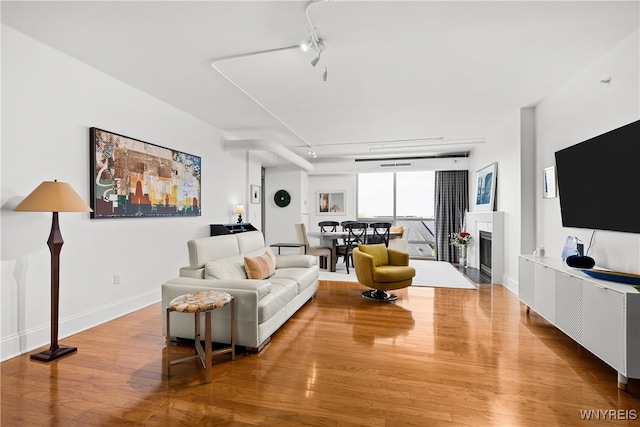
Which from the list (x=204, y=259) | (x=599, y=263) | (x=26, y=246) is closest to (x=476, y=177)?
(x=599, y=263)

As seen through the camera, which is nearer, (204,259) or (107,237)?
(204,259)

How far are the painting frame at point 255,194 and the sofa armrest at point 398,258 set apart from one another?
11.5 ft

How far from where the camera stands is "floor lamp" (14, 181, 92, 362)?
2543mm

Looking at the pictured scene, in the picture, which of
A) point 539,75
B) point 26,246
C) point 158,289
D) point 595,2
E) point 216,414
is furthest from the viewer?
point 158,289

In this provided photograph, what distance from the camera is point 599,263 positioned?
306cm

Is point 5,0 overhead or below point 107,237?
overhead

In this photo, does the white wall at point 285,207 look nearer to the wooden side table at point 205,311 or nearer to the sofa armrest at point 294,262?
the sofa armrest at point 294,262

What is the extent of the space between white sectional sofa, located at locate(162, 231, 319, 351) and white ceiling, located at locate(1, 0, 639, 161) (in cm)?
188

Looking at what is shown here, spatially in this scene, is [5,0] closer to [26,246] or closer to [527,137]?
[26,246]

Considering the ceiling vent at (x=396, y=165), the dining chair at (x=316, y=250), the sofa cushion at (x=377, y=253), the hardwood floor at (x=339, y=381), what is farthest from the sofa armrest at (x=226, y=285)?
the ceiling vent at (x=396, y=165)

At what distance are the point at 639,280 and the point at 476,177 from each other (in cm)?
526

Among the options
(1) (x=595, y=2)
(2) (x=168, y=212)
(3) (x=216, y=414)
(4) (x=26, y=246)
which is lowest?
(3) (x=216, y=414)

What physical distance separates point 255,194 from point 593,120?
19.3 feet

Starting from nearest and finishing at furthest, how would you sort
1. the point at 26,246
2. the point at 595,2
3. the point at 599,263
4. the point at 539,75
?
the point at 595,2 < the point at 26,246 < the point at 599,263 < the point at 539,75
